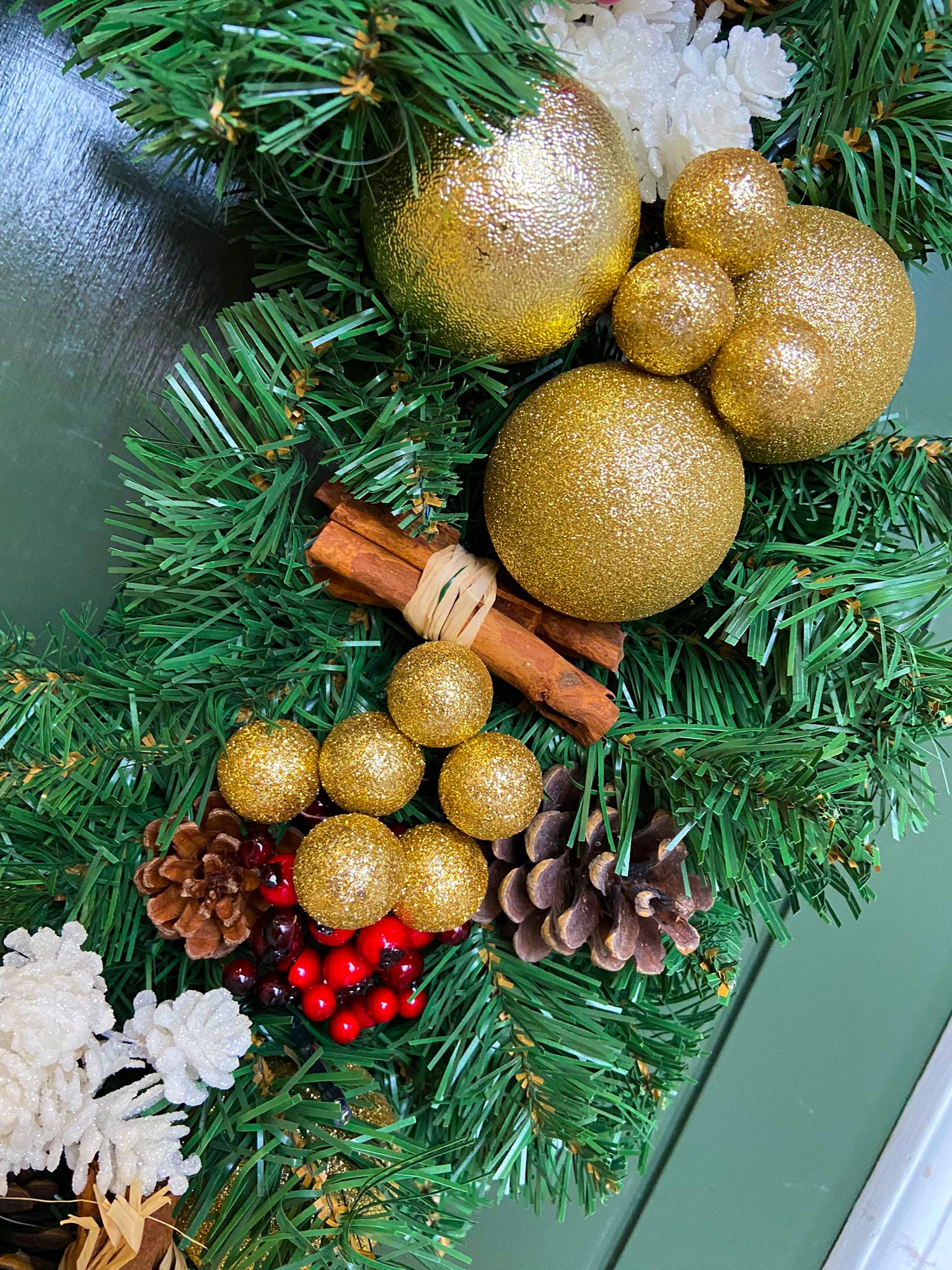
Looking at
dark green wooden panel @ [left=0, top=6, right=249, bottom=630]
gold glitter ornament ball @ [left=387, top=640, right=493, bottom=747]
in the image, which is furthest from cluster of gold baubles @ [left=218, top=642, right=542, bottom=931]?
dark green wooden panel @ [left=0, top=6, right=249, bottom=630]

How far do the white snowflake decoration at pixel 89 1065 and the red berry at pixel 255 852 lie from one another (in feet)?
0.21

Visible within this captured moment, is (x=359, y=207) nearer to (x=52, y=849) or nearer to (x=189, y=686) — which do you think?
(x=189, y=686)

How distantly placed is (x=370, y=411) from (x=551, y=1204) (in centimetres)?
64

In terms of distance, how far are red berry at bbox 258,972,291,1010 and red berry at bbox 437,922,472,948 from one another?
9cm

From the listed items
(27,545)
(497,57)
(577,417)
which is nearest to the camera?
(497,57)

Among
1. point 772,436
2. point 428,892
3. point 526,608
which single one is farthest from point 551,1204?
point 772,436

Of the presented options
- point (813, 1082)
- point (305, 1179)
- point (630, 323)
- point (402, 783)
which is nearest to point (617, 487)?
point (630, 323)

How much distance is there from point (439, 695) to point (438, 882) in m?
0.10

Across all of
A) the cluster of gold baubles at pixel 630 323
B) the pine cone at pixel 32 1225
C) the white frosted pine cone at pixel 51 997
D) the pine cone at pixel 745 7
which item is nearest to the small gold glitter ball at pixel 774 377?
the cluster of gold baubles at pixel 630 323

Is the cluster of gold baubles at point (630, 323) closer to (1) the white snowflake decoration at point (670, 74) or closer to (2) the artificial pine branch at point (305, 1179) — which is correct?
(1) the white snowflake decoration at point (670, 74)

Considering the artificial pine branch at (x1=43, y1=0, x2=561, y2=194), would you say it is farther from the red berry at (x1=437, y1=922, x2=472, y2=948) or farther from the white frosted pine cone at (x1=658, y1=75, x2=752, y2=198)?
the red berry at (x1=437, y1=922, x2=472, y2=948)

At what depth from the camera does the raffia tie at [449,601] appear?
51 cm

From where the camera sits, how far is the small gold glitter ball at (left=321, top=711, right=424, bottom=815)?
485mm

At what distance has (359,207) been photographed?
0.46 m
